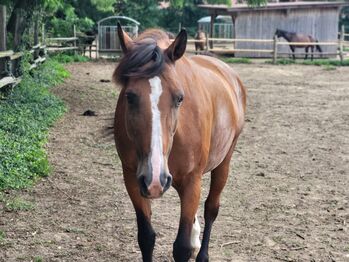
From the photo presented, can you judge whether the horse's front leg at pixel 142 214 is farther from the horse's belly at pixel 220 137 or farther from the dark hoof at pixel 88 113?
the dark hoof at pixel 88 113

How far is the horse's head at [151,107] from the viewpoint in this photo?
259 cm

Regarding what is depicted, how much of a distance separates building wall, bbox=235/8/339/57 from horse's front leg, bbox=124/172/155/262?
2455 cm

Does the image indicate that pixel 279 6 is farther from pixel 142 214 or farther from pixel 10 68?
pixel 142 214

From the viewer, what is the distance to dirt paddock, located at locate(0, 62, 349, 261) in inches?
164

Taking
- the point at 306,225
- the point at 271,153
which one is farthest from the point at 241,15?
the point at 306,225

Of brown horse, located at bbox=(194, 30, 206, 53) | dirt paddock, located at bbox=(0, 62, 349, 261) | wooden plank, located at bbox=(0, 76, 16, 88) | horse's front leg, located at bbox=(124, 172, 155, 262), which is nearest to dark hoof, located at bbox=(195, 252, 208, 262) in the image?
dirt paddock, located at bbox=(0, 62, 349, 261)

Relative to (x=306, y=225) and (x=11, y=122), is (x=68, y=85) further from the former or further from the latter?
(x=306, y=225)

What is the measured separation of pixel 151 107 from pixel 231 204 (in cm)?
288

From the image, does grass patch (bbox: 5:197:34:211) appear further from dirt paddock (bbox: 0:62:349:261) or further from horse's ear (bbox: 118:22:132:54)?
horse's ear (bbox: 118:22:132:54)

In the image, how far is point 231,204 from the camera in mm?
5348

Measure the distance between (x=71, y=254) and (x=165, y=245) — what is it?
0.75 meters

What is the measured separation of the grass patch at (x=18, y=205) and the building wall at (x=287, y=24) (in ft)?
76.6

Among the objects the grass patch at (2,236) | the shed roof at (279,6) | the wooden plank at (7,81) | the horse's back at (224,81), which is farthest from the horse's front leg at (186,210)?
the shed roof at (279,6)

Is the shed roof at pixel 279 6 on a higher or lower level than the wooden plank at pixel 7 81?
higher
